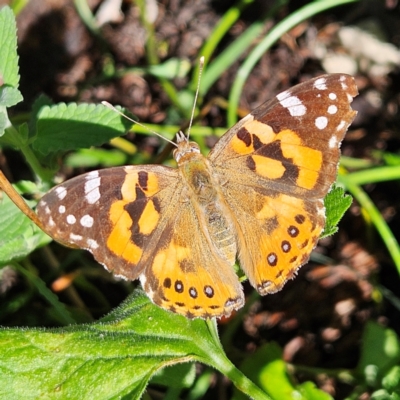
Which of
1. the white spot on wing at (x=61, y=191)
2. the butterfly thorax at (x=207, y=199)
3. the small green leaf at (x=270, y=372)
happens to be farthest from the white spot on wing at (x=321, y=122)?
the small green leaf at (x=270, y=372)

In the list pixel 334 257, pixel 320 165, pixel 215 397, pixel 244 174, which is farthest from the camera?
pixel 334 257

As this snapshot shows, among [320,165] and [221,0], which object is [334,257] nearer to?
[320,165]

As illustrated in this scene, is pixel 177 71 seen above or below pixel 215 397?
above

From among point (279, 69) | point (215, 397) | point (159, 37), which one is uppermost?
point (159, 37)

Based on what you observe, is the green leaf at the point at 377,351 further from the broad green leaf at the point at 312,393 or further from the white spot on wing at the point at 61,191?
the white spot on wing at the point at 61,191

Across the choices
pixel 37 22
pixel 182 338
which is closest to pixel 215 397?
pixel 182 338

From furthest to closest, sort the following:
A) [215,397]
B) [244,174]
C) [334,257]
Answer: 1. [334,257]
2. [215,397]
3. [244,174]

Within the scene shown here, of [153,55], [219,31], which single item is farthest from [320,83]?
[153,55]

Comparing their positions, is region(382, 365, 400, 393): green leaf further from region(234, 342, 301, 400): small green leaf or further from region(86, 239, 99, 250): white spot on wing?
region(86, 239, 99, 250): white spot on wing

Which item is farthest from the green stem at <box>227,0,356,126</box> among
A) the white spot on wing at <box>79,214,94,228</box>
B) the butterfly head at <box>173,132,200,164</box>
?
the white spot on wing at <box>79,214,94,228</box>
